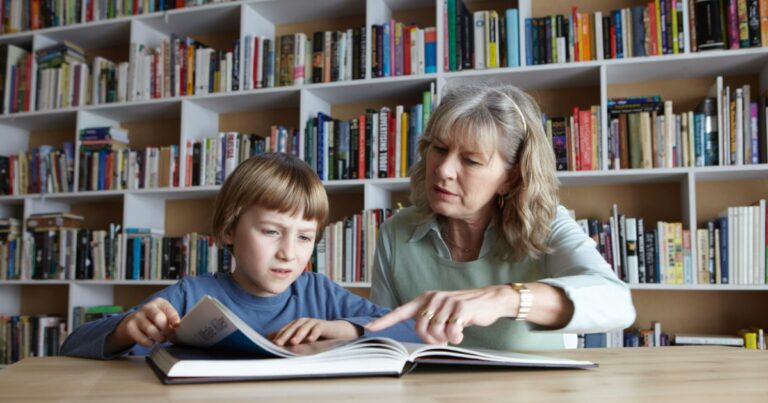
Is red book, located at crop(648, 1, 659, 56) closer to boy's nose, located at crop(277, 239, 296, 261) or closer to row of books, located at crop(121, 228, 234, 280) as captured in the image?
boy's nose, located at crop(277, 239, 296, 261)

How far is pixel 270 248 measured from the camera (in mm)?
1237

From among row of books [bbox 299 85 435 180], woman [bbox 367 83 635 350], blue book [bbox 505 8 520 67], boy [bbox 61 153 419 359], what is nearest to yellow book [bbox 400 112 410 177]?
row of books [bbox 299 85 435 180]

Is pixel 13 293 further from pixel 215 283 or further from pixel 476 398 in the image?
pixel 476 398

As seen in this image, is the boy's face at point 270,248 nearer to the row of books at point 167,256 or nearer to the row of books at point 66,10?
the row of books at point 167,256

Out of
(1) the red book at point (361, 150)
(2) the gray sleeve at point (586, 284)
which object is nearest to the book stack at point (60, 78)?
(1) the red book at point (361, 150)

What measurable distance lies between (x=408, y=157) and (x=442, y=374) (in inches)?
74.1

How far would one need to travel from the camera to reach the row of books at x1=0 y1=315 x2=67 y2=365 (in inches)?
122

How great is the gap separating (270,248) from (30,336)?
A: 8.14 ft

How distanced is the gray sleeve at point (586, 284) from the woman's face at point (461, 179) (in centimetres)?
17

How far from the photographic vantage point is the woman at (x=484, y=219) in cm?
139

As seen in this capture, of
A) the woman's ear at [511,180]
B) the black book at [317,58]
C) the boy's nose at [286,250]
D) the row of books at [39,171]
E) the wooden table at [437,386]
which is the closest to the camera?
the wooden table at [437,386]

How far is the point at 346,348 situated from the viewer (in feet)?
2.41

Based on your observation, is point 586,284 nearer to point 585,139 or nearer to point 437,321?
point 437,321

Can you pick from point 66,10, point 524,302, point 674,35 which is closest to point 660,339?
point 674,35
